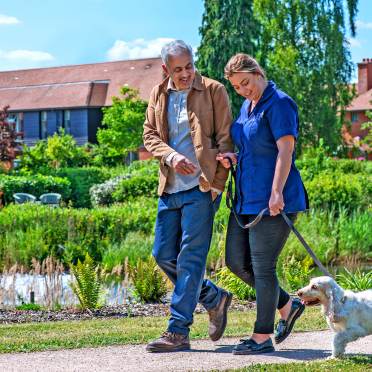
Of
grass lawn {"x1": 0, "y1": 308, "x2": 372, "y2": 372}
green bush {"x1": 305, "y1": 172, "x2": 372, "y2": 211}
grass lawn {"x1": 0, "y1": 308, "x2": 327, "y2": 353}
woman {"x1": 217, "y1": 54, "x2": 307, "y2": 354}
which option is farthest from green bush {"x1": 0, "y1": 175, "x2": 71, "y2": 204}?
woman {"x1": 217, "y1": 54, "x2": 307, "y2": 354}

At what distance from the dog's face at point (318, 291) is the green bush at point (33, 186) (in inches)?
927

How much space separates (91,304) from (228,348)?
3.89 meters

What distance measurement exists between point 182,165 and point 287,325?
51.6 inches

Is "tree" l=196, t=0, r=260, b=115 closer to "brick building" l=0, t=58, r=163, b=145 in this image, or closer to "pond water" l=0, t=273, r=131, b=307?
"brick building" l=0, t=58, r=163, b=145

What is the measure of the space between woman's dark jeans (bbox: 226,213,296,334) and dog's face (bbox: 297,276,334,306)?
0.31m

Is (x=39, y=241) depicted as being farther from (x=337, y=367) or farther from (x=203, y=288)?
(x=337, y=367)

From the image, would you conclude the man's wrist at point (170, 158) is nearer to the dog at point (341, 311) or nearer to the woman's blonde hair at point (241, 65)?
the woman's blonde hair at point (241, 65)

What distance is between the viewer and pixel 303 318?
28.7ft

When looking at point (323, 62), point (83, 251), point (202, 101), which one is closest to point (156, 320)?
point (202, 101)

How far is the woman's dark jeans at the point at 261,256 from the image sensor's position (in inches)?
251

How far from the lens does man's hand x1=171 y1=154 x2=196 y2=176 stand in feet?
21.4

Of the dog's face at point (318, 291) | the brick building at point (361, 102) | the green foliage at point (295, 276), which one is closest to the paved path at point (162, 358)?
the dog's face at point (318, 291)

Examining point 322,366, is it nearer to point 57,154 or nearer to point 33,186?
point 33,186

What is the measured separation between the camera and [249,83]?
638 cm
